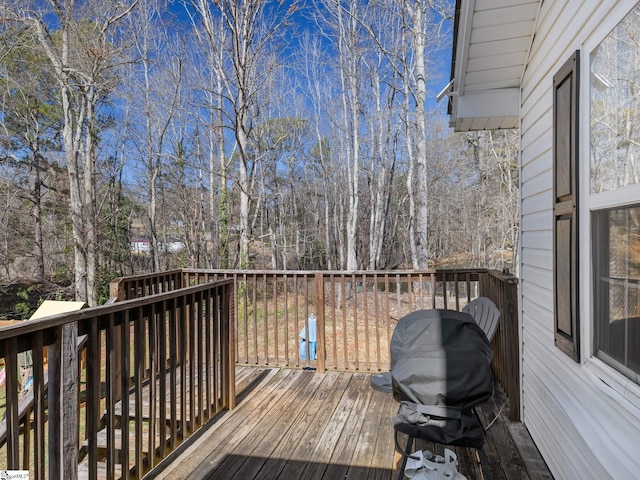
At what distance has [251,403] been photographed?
3.38 meters

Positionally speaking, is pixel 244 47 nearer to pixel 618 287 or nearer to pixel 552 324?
pixel 552 324

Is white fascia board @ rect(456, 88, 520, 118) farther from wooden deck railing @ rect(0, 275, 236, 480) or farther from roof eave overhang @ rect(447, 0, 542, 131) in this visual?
wooden deck railing @ rect(0, 275, 236, 480)

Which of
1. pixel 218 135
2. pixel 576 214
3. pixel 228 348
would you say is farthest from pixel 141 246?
pixel 576 214

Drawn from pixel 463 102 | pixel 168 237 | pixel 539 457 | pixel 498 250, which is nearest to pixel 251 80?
Result: pixel 463 102

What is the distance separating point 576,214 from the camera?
1.91m

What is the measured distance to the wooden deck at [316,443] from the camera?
2.33 m

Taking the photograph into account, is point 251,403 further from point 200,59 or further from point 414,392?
point 200,59

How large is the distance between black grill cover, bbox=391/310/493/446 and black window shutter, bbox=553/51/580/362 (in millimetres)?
427

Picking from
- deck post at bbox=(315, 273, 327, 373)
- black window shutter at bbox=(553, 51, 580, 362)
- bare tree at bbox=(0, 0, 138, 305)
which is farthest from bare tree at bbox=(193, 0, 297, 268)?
black window shutter at bbox=(553, 51, 580, 362)

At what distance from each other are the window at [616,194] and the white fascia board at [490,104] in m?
1.71

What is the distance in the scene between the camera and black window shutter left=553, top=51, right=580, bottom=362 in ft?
6.27

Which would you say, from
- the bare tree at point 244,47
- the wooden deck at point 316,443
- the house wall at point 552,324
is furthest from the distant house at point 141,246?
the house wall at point 552,324

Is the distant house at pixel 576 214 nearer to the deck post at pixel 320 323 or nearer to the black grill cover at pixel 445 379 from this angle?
the black grill cover at pixel 445 379

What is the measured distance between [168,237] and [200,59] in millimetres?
7520
